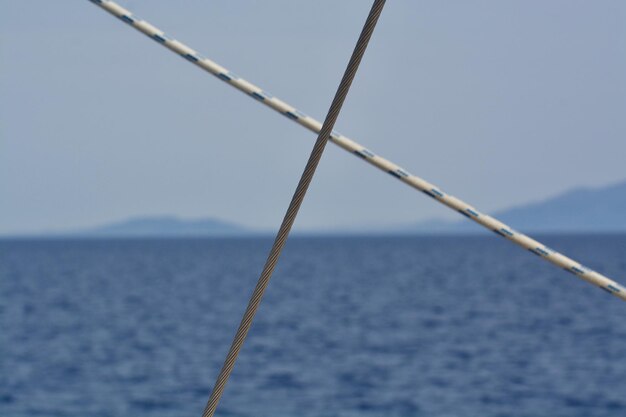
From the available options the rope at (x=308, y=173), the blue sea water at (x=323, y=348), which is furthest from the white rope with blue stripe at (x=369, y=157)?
the blue sea water at (x=323, y=348)

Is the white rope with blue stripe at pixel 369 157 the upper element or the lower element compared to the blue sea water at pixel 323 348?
lower

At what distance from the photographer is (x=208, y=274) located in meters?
76.3

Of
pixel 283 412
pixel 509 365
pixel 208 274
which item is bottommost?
pixel 283 412

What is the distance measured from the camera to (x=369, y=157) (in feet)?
9.66

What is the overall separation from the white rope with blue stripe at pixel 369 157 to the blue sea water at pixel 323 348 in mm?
18566

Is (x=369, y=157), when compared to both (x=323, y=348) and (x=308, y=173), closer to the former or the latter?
(x=308, y=173)

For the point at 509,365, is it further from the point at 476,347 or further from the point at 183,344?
the point at 183,344

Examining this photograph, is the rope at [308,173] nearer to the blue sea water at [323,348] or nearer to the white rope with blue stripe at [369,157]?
the white rope with blue stripe at [369,157]

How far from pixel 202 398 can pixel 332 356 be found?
869cm

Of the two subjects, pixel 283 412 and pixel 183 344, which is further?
pixel 183 344

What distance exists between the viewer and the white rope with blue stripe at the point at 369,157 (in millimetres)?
2871

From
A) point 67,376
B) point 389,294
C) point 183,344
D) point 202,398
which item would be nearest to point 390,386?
point 202,398

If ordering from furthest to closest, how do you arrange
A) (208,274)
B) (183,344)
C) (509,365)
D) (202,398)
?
(208,274) < (183,344) < (509,365) < (202,398)

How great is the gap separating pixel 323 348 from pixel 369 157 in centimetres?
3158
